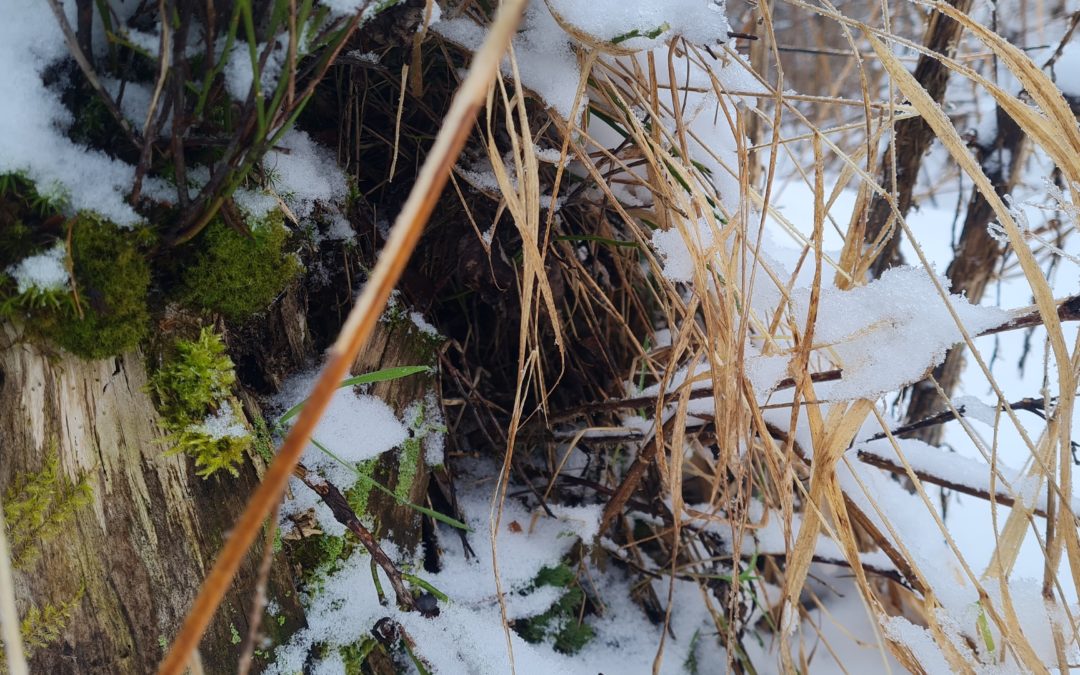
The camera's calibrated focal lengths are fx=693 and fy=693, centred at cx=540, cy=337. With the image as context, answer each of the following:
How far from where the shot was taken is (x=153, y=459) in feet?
2.06

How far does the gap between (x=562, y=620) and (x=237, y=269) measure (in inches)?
24.6

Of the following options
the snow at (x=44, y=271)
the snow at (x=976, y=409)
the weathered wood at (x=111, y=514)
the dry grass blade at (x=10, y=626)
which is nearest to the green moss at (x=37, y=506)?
the weathered wood at (x=111, y=514)

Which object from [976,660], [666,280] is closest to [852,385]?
[666,280]

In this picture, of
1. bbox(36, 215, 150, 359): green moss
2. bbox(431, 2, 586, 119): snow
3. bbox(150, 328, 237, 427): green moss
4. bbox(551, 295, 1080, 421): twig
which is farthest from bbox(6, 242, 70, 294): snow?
bbox(551, 295, 1080, 421): twig

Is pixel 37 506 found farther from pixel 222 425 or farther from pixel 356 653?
pixel 356 653

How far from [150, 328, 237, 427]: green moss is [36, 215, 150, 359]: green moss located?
5cm

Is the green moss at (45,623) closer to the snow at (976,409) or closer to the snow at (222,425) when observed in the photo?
the snow at (222,425)

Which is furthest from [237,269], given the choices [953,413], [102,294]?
[953,413]

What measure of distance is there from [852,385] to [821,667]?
0.56 meters

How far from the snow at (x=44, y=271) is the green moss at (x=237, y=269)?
0.10 m

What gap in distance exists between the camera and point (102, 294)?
564 mm

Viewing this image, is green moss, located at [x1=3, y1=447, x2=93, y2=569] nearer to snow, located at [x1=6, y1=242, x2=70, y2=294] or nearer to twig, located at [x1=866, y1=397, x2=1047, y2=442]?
snow, located at [x1=6, y1=242, x2=70, y2=294]

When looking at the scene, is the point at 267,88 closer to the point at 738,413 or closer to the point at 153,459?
the point at 153,459

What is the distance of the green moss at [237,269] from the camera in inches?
24.5
